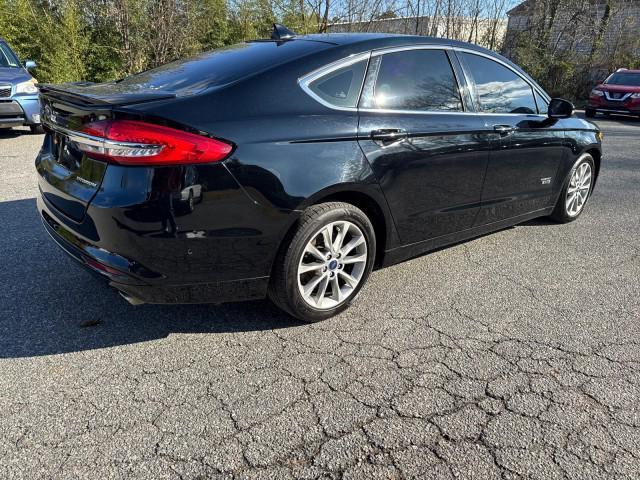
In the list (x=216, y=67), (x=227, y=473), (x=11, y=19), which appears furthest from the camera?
(x=11, y=19)

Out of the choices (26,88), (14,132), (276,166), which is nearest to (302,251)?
(276,166)

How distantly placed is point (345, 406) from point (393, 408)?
0.72ft

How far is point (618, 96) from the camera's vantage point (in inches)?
594

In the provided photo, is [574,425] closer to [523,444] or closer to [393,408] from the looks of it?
[523,444]

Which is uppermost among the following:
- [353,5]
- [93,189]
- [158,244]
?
[353,5]

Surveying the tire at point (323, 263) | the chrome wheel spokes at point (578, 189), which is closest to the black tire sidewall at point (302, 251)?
the tire at point (323, 263)

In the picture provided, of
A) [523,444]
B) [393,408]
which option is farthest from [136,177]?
[523,444]

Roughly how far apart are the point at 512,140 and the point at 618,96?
13.9m

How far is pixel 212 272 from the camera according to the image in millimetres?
2562

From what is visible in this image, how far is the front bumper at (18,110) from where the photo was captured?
8430mm

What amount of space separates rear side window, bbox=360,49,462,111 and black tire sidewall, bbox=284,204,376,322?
0.67 metres

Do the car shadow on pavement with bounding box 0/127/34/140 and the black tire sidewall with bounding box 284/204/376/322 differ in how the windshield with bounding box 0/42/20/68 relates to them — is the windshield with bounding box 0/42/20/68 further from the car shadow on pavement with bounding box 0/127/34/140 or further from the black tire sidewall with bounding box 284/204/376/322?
the black tire sidewall with bounding box 284/204/376/322

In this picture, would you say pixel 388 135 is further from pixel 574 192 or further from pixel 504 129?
pixel 574 192

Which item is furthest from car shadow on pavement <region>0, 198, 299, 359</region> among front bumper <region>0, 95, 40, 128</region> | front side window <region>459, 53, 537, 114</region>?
front bumper <region>0, 95, 40, 128</region>
